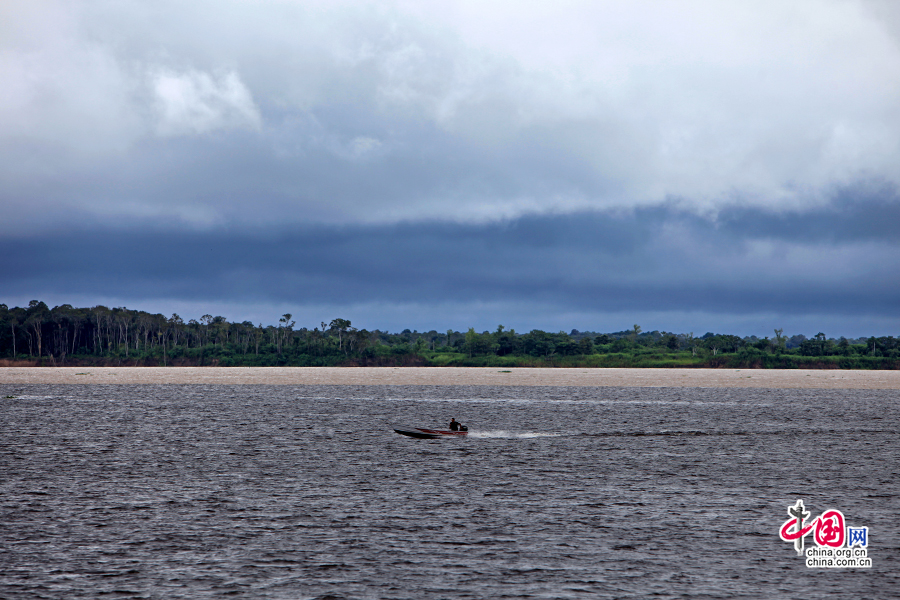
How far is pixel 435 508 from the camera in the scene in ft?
107

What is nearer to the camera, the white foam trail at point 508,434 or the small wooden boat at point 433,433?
the small wooden boat at point 433,433

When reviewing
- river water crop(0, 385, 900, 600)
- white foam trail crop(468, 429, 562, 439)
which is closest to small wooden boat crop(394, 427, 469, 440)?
river water crop(0, 385, 900, 600)

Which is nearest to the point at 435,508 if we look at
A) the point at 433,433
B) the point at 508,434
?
the point at 433,433

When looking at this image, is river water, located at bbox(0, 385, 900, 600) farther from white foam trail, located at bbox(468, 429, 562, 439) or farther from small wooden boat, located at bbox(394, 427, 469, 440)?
small wooden boat, located at bbox(394, 427, 469, 440)

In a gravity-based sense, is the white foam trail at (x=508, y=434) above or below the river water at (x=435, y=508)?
below

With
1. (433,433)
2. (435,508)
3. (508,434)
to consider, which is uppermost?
(433,433)

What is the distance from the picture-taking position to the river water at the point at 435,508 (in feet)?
74.1

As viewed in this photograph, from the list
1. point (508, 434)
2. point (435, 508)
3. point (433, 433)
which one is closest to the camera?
point (435, 508)

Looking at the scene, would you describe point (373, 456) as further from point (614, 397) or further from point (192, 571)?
point (614, 397)

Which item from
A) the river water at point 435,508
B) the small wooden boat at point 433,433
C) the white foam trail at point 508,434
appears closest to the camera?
the river water at point 435,508

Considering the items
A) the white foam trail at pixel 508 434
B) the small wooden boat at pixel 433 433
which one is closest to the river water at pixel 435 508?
the white foam trail at pixel 508 434

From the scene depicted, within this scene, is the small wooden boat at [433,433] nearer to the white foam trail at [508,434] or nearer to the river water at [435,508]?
the river water at [435,508]

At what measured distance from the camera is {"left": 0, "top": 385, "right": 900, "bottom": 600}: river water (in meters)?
22.6

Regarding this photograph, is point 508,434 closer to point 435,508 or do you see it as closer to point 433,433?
point 433,433
